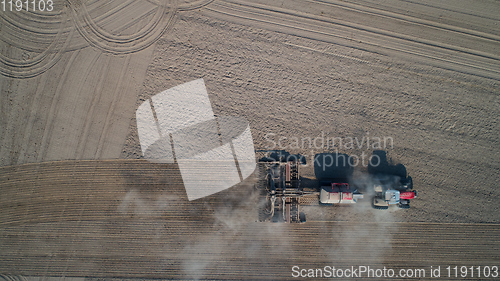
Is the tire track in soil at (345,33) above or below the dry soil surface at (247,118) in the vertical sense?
above

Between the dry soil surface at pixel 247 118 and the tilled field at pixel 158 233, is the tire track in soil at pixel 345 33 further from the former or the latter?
the tilled field at pixel 158 233

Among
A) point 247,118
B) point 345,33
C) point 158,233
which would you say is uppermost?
point 345,33

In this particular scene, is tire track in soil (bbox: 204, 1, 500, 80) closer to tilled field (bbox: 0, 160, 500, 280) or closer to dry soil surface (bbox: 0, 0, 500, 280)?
dry soil surface (bbox: 0, 0, 500, 280)

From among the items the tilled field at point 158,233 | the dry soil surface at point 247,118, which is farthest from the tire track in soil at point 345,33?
the tilled field at point 158,233

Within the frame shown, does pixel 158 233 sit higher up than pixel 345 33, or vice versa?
pixel 345 33

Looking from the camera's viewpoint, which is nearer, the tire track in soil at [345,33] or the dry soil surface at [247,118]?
the dry soil surface at [247,118]

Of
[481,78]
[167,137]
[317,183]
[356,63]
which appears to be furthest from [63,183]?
[481,78]

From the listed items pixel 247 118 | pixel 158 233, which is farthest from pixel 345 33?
pixel 158 233

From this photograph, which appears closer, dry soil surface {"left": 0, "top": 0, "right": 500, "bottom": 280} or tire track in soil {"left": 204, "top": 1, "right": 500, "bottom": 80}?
dry soil surface {"left": 0, "top": 0, "right": 500, "bottom": 280}

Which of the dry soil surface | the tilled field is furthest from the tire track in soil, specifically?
the tilled field

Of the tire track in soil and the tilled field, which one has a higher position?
the tire track in soil

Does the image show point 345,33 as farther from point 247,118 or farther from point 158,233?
point 158,233

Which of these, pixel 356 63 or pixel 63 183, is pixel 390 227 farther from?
pixel 63 183
